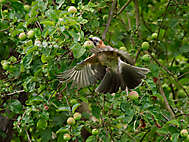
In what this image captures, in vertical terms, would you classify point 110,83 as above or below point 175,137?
above

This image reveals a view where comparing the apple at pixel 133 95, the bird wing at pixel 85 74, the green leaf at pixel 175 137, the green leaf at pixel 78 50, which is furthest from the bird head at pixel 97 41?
the green leaf at pixel 175 137

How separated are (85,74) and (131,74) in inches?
12.0

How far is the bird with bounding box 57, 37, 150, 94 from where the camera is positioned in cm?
155

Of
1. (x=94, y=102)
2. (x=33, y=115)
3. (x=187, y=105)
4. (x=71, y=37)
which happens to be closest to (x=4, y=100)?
(x=33, y=115)

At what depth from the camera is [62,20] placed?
1391 mm

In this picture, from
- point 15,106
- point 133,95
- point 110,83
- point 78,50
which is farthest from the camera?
point 15,106

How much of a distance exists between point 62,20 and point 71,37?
142mm

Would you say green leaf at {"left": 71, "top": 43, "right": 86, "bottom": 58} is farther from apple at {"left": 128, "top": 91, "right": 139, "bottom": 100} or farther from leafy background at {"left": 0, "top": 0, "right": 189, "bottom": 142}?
apple at {"left": 128, "top": 91, "right": 139, "bottom": 100}

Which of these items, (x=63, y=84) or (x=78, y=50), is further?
(x=63, y=84)

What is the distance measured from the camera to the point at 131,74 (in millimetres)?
1594

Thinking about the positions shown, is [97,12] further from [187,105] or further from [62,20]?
[187,105]

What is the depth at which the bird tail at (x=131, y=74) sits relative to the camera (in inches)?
61.4

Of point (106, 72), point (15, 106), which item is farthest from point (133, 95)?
point (15, 106)

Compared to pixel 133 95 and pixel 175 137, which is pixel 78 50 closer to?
pixel 133 95
